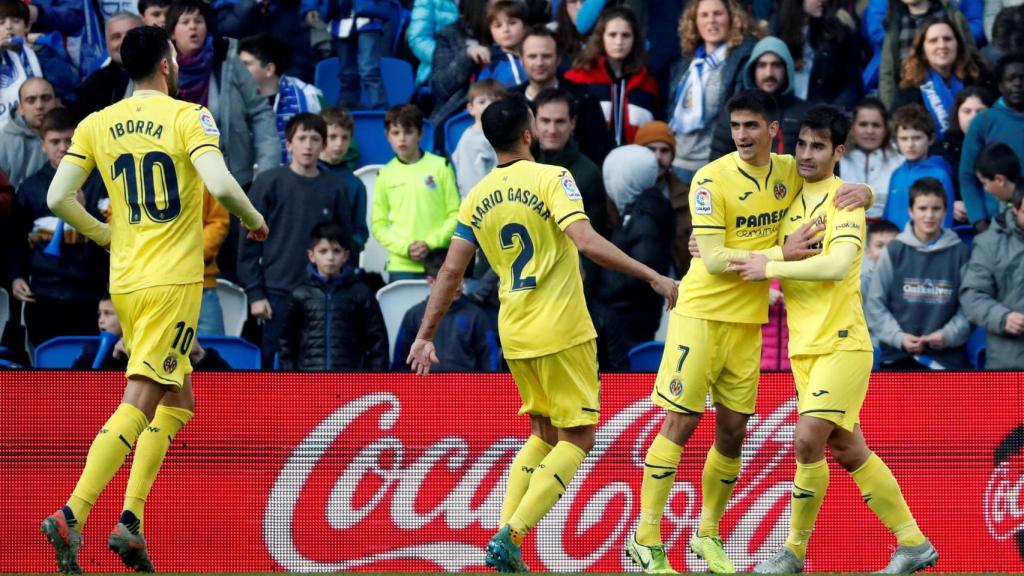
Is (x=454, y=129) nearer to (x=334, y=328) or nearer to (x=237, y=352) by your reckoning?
(x=334, y=328)

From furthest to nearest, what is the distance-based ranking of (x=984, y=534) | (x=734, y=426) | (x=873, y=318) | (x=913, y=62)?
(x=913, y=62) → (x=873, y=318) → (x=984, y=534) → (x=734, y=426)

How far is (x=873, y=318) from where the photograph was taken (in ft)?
38.3

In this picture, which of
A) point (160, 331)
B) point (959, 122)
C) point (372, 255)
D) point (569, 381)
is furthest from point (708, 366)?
point (959, 122)

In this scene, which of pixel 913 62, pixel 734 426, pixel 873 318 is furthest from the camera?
pixel 913 62

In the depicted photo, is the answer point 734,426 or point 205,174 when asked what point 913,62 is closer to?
point 734,426

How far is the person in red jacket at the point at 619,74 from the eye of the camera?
517 inches

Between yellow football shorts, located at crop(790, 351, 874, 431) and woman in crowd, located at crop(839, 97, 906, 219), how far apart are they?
4378 mm

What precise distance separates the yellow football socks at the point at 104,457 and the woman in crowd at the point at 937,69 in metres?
7.46

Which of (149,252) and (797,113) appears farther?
(797,113)

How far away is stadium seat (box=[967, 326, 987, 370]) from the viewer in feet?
39.1

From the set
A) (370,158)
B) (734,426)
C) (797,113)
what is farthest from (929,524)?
(370,158)

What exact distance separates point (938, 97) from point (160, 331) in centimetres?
749

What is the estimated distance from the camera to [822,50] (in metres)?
13.7

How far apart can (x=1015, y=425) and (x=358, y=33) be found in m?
7.07
